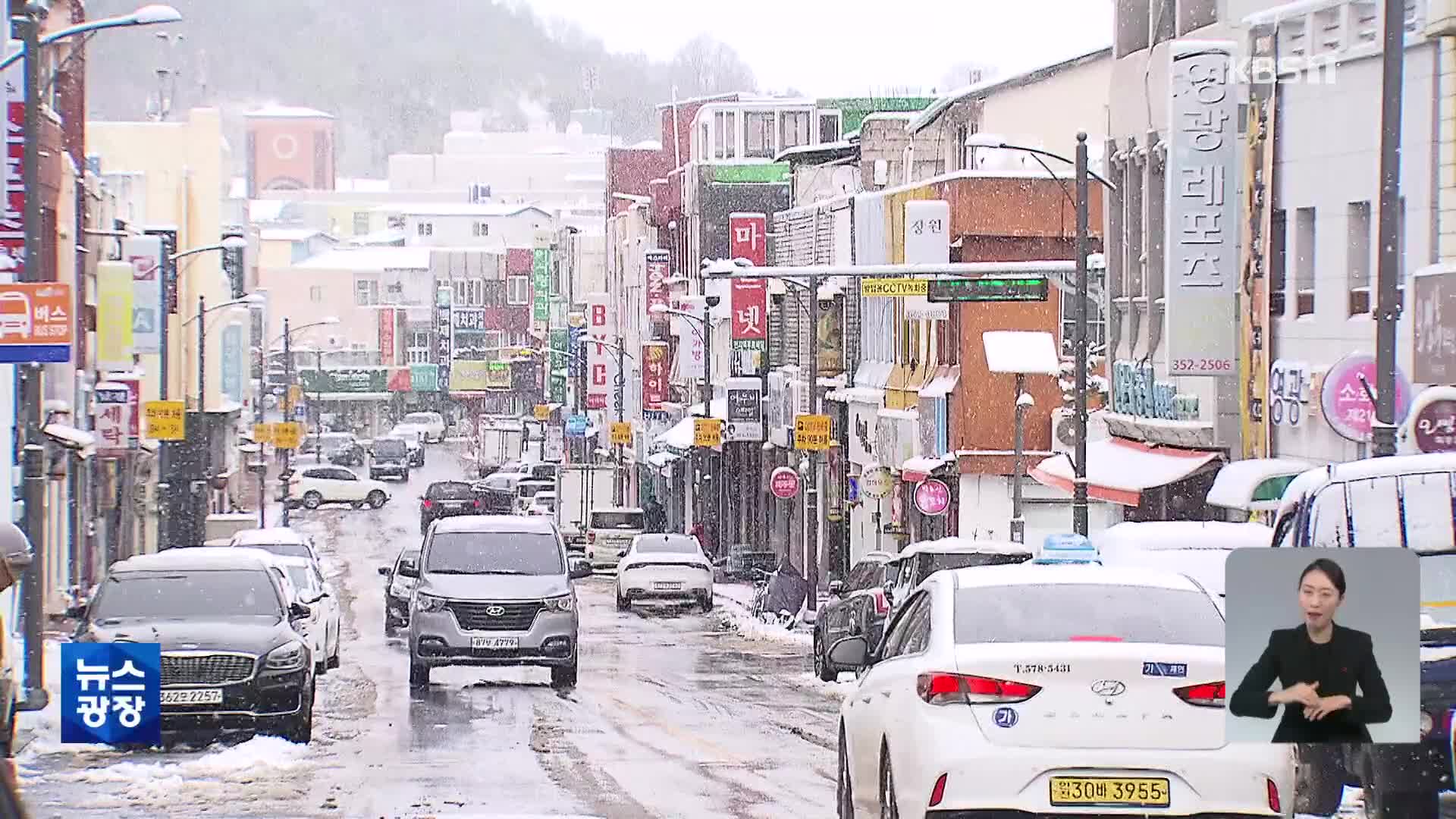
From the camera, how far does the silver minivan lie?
25.8 metres

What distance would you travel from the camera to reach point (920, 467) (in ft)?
147

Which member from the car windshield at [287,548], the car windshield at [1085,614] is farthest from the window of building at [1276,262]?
the car windshield at [1085,614]

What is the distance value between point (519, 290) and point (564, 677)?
125 meters

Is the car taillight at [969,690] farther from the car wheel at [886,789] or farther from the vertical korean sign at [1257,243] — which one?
the vertical korean sign at [1257,243]

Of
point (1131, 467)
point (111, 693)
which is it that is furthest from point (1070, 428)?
point (111, 693)

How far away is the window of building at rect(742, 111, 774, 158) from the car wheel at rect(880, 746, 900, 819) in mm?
73192

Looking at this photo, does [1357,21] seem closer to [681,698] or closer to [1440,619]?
[681,698]

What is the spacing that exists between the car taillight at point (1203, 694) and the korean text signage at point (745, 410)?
5372 centimetres

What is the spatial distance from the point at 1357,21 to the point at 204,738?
48.8ft

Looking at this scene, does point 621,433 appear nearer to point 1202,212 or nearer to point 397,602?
point 397,602

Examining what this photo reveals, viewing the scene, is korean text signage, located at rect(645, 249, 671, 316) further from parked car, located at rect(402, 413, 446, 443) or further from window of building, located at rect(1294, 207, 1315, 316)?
window of building, located at rect(1294, 207, 1315, 316)

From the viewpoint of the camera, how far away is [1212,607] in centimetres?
1047

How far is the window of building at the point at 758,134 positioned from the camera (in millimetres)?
83375

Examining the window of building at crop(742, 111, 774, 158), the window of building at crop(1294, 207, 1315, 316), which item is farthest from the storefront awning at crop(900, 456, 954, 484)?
the window of building at crop(742, 111, 774, 158)
